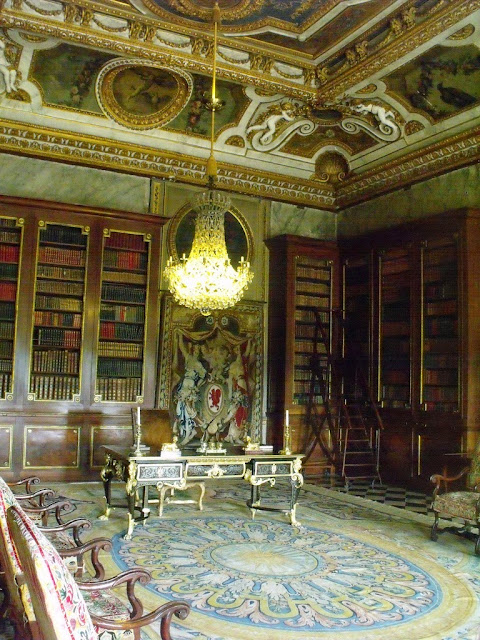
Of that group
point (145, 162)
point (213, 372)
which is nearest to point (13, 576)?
point (213, 372)

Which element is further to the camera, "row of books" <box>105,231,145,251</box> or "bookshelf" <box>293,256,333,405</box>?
"bookshelf" <box>293,256,333,405</box>

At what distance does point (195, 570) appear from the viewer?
4.54 metres

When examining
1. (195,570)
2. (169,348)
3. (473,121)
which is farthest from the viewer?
(169,348)

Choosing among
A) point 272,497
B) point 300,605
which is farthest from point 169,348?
point 300,605

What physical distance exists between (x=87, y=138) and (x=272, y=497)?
17.1ft

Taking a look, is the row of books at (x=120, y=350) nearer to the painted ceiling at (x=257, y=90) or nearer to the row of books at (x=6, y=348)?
the row of books at (x=6, y=348)

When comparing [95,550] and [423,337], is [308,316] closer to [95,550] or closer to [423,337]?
[423,337]

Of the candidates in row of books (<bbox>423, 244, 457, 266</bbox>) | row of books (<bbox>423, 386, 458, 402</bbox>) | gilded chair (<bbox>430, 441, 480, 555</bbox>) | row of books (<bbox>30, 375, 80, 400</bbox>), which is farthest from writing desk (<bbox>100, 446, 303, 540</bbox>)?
row of books (<bbox>423, 244, 457, 266</bbox>)

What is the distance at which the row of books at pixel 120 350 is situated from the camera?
834cm

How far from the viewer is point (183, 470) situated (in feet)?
18.4

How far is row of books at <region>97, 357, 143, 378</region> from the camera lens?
834cm

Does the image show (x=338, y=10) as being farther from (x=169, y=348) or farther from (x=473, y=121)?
(x=169, y=348)

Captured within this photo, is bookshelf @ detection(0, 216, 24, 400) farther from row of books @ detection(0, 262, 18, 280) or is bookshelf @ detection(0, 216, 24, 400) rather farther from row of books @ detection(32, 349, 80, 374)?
row of books @ detection(32, 349, 80, 374)

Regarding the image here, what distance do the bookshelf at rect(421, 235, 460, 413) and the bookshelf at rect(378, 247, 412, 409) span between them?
286 mm
